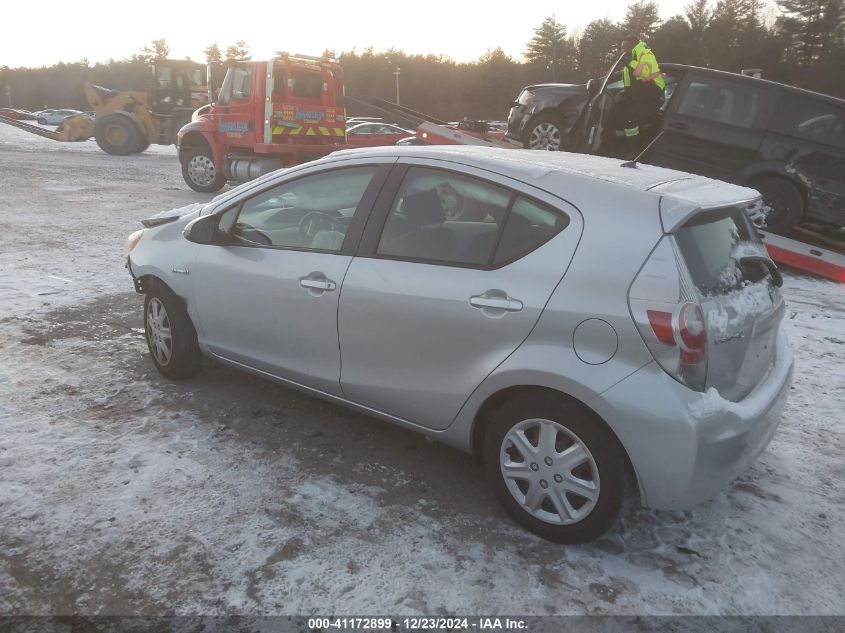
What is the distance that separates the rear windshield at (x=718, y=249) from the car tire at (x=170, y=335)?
9.32 ft

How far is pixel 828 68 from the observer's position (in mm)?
42844

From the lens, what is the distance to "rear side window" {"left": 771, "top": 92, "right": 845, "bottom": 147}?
298 inches

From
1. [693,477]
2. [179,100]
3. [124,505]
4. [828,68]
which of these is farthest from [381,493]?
[828,68]

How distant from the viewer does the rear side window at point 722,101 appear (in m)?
7.83

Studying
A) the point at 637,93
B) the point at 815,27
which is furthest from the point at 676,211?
the point at 815,27

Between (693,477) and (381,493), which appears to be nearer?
(693,477)

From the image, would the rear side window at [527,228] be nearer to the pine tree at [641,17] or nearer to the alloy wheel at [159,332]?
the alloy wheel at [159,332]

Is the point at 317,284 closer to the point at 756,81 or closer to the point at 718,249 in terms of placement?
the point at 718,249

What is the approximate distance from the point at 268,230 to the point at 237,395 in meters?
1.09

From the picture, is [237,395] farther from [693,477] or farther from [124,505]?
[693,477]

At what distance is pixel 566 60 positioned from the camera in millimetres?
66750

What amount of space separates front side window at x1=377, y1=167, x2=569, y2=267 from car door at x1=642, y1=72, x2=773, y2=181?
5.98m

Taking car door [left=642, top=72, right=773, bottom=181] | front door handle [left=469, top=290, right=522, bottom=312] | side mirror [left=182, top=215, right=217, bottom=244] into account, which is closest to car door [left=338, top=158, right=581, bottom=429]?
front door handle [left=469, top=290, right=522, bottom=312]

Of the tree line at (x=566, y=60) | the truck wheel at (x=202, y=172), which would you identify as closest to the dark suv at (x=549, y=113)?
the truck wheel at (x=202, y=172)
